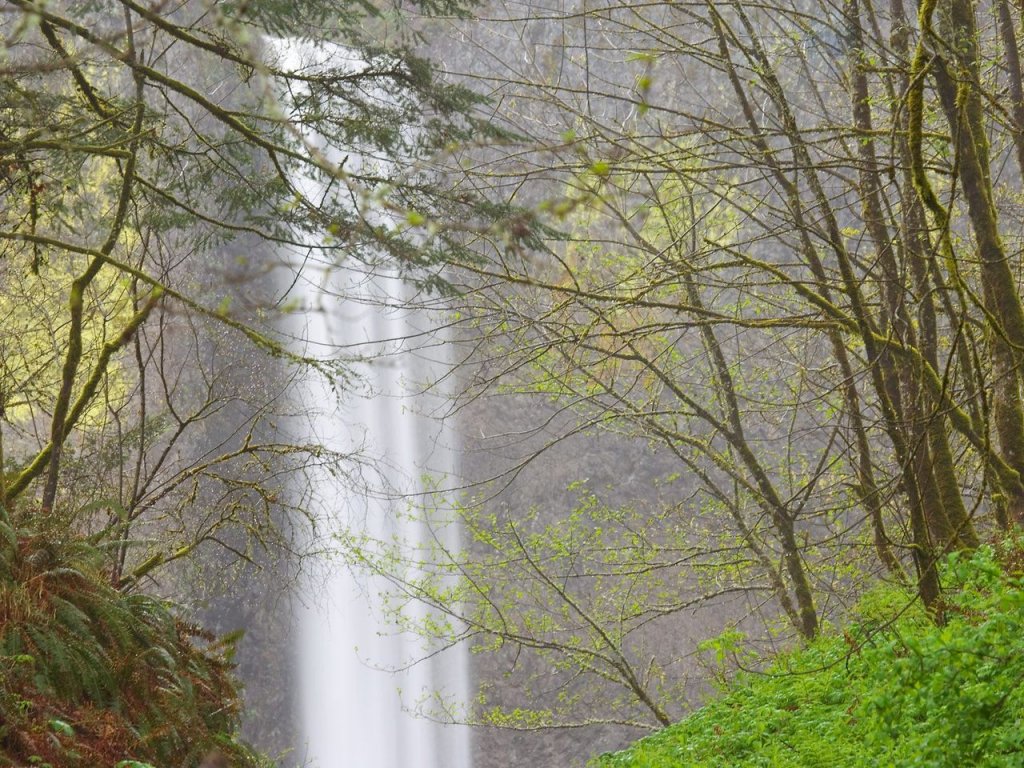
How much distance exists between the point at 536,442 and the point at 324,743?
251 inches

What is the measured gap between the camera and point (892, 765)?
297cm

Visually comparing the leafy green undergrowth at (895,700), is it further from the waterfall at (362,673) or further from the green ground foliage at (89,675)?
the waterfall at (362,673)

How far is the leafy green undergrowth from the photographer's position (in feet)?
9.12

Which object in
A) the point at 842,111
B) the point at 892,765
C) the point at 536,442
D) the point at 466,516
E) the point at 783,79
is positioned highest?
the point at 783,79

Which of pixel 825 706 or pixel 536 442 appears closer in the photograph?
pixel 825 706

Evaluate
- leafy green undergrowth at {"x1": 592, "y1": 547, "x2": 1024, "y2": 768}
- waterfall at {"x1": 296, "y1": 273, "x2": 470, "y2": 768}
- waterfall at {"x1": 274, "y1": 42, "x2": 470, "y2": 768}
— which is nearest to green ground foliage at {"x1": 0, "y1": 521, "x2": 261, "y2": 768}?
leafy green undergrowth at {"x1": 592, "y1": 547, "x2": 1024, "y2": 768}

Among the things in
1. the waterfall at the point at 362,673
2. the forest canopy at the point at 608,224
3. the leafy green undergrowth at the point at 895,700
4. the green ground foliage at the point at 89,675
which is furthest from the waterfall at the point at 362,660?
the leafy green undergrowth at the point at 895,700

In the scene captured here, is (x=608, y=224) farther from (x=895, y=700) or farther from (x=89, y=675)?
(x=89, y=675)

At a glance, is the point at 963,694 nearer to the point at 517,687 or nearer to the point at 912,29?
the point at 912,29

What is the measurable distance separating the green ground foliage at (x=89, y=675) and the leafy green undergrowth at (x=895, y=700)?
1.96 meters

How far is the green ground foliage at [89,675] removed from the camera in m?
3.73

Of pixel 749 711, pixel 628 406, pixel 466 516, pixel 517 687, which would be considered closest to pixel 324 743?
pixel 517 687

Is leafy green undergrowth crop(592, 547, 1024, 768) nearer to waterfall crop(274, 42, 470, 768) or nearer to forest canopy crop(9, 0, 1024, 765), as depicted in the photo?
forest canopy crop(9, 0, 1024, 765)

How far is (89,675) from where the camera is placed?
420cm
